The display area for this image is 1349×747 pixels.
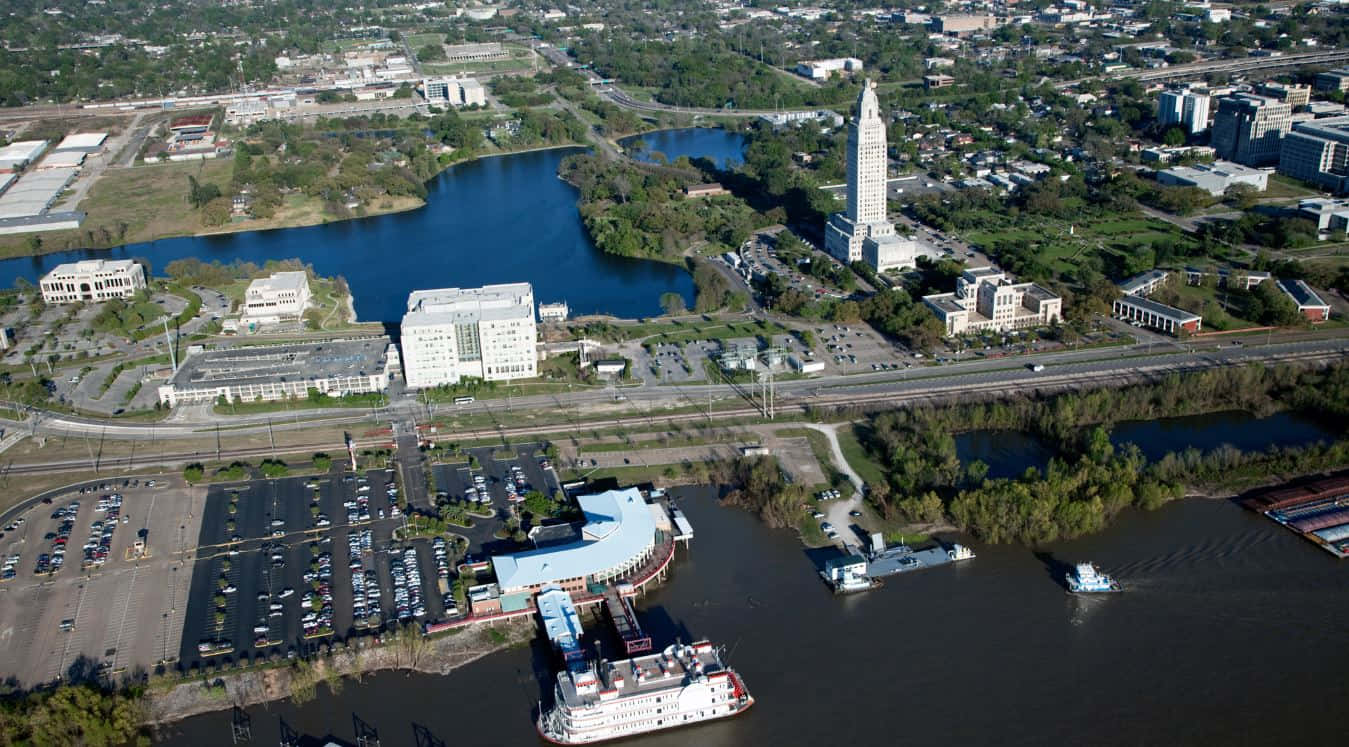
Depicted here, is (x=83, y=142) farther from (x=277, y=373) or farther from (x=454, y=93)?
(x=277, y=373)

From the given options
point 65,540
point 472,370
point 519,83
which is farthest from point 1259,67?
point 65,540

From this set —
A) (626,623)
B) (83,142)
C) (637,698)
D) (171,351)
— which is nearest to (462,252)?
(171,351)

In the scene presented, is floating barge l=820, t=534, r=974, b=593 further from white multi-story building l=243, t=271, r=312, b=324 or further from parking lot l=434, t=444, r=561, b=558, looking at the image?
white multi-story building l=243, t=271, r=312, b=324

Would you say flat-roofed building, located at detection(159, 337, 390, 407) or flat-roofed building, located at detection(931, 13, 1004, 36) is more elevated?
flat-roofed building, located at detection(931, 13, 1004, 36)

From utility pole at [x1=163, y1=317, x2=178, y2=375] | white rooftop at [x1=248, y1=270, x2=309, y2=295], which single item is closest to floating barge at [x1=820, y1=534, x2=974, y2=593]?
utility pole at [x1=163, y1=317, x2=178, y2=375]

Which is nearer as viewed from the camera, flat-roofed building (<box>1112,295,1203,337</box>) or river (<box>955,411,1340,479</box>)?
river (<box>955,411,1340,479</box>)

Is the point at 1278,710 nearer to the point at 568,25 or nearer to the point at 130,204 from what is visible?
the point at 130,204
